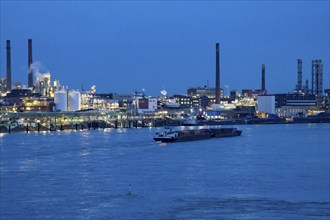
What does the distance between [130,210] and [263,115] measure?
170 ft

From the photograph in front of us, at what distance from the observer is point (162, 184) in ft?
47.9

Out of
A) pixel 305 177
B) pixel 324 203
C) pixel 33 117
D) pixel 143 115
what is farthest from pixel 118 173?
pixel 143 115

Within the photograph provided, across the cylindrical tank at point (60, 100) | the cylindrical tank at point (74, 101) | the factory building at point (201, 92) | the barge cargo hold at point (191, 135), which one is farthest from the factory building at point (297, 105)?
the barge cargo hold at point (191, 135)

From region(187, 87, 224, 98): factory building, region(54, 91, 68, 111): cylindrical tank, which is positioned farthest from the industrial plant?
region(187, 87, 224, 98): factory building

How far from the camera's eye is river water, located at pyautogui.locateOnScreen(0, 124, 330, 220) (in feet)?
38.3

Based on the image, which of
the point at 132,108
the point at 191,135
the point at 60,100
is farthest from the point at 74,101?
the point at 191,135

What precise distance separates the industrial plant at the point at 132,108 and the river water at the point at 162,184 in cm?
2121

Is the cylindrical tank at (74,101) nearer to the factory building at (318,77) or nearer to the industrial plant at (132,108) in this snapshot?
the industrial plant at (132,108)

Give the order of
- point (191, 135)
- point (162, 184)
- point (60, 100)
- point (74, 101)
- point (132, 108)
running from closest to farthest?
1. point (162, 184)
2. point (191, 135)
3. point (60, 100)
4. point (74, 101)
5. point (132, 108)

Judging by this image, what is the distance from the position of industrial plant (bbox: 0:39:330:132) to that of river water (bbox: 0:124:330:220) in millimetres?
21213

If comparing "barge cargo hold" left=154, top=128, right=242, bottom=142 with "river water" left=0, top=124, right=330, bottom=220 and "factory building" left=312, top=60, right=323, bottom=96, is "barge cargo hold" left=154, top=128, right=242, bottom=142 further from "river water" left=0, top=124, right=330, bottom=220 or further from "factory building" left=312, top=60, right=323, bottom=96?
"factory building" left=312, top=60, right=323, bottom=96

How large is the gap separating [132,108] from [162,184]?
4561cm

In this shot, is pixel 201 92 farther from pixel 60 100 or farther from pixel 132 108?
pixel 60 100

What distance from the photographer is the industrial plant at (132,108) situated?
4650 centimetres
